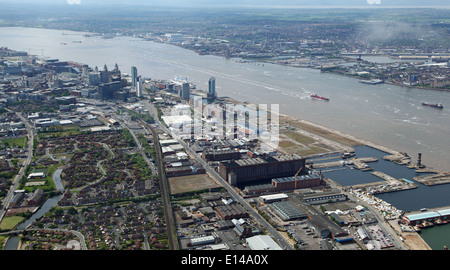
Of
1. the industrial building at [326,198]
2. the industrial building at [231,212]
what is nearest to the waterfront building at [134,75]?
the industrial building at [231,212]

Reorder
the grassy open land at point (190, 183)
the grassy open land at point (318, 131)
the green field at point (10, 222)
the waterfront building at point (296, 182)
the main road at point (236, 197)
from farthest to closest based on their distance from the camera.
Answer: the grassy open land at point (318, 131), the waterfront building at point (296, 182), the grassy open land at point (190, 183), the green field at point (10, 222), the main road at point (236, 197)

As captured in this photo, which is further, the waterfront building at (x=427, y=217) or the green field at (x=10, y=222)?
the waterfront building at (x=427, y=217)

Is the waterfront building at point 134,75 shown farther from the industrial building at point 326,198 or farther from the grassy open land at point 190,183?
the industrial building at point 326,198

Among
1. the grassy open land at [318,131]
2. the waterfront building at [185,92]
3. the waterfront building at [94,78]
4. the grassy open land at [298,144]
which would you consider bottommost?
the grassy open land at [298,144]

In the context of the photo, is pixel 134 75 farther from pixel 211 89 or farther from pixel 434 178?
pixel 434 178

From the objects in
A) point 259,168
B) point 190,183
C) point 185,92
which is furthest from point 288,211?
point 185,92

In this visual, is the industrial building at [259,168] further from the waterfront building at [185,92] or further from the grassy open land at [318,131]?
the waterfront building at [185,92]

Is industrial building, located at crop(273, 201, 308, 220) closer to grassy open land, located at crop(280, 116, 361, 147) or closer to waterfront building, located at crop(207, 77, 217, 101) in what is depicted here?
grassy open land, located at crop(280, 116, 361, 147)

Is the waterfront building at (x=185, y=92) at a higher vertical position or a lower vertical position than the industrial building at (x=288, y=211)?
higher

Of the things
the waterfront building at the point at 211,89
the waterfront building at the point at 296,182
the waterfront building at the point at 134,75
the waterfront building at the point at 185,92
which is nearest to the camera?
the waterfront building at the point at 296,182
